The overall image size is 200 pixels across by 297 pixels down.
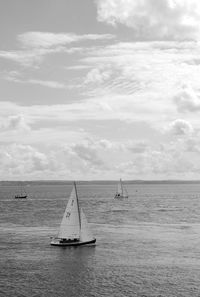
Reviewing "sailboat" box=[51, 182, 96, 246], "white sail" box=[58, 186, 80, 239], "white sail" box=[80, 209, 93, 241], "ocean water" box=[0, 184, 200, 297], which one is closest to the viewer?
"ocean water" box=[0, 184, 200, 297]

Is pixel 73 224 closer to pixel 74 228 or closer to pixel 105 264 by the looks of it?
pixel 74 228

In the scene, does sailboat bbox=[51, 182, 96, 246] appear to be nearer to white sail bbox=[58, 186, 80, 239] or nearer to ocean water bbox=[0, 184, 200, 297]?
white sail bbox=[58, 186, 80, 239]

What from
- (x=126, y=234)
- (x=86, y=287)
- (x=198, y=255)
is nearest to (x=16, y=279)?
(x=86, y=287)

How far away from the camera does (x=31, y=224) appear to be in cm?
12556

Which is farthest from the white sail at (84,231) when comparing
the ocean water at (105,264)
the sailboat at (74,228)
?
the ocean water at (105,264)

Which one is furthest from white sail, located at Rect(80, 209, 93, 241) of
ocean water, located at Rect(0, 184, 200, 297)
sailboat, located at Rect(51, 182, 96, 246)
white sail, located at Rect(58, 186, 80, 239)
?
ocean water, located at Rect(0, 184, 200, 297)

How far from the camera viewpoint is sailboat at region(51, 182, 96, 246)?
87350 mm

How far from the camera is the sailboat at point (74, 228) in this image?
87.3m

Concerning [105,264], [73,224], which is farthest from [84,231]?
[105,264]

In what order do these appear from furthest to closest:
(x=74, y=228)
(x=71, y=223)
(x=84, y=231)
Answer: (x=74, y=228) → (x=71, y=223) → (x=84, y=231)

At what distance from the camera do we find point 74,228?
88688 mm

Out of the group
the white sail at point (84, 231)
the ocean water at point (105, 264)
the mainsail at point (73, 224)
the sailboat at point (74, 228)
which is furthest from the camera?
the mainsail at point (73, 224)

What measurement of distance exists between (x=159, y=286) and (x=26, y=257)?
27065 mm

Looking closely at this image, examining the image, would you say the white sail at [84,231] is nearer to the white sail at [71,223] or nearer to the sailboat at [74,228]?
the sailboat at [74,228]
